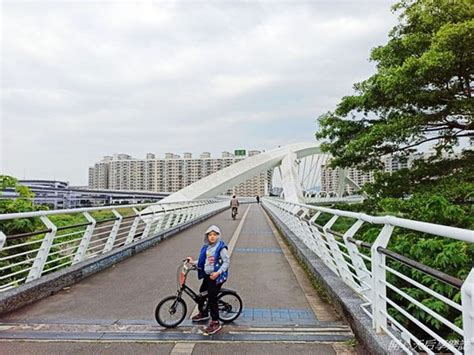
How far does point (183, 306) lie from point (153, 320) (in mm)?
433

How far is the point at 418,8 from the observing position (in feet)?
42.8

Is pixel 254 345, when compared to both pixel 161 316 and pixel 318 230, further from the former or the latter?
pixel 318 230

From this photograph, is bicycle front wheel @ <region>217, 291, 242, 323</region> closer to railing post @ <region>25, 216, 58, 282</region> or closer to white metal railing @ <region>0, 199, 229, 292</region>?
white metal railing @ <region>0, 199, 229, 292</region>

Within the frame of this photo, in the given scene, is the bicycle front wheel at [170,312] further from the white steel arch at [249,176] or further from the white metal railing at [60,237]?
the white steel arch at [249,176]

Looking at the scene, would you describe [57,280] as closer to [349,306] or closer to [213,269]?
[213,269]

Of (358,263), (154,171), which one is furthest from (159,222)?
(154,171)

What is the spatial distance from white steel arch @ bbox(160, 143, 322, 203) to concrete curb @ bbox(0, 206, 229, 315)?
93.0 ft

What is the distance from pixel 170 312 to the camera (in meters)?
4.51

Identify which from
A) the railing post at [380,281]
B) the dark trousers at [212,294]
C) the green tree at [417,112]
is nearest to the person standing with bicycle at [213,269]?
the dark trousers at [212,294]

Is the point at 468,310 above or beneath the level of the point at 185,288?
above

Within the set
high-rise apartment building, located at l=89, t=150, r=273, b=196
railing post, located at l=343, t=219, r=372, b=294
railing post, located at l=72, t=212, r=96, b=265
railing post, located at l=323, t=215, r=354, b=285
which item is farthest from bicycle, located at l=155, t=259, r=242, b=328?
high-rise apartment building, located at l=89, t=150, r=273, b=196

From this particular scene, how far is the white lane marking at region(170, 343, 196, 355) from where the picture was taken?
3.73 meters

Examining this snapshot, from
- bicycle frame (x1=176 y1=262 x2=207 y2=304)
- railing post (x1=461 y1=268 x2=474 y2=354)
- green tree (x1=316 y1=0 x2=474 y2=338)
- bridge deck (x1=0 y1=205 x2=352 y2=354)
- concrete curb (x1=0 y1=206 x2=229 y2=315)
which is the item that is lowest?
bridge deck (x1=0 y1=205 x2=352 y2=354)

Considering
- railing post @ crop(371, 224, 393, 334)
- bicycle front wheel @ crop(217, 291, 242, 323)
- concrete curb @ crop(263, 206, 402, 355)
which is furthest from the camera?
bicycle front wheel @ crop(217, 291, 242, 323)
